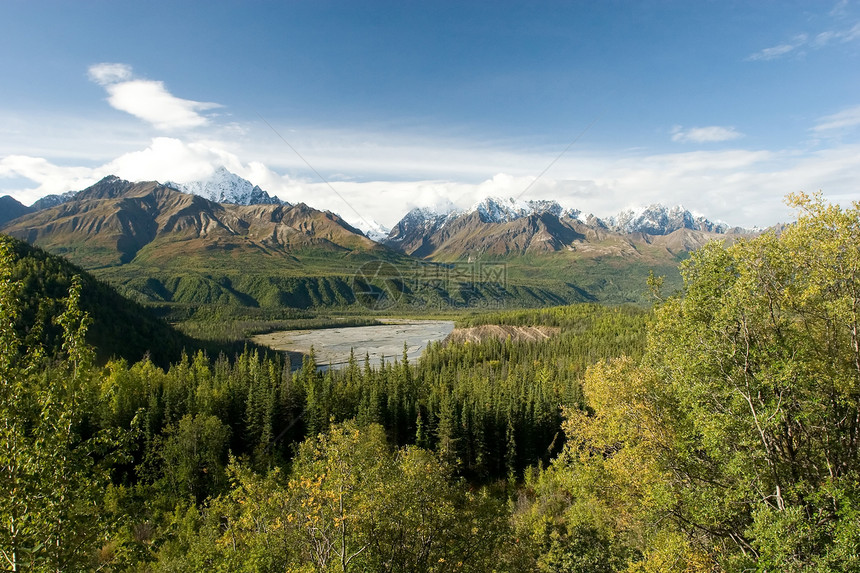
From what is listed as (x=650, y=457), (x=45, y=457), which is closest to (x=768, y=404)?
(x=650, y=457)

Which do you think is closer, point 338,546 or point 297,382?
point 338,546

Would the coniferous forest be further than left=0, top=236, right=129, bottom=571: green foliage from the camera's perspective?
Yes

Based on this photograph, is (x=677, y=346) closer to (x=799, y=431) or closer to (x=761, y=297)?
(x=761, y=297)

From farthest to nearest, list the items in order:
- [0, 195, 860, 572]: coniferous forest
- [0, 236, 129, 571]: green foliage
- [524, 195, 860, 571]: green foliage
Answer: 1. [524, 195, 860, 571]: green foliage
2. [0, 195, 860, 572]: coniferous forest
3. [0, 236, 129, 571]: green foliage

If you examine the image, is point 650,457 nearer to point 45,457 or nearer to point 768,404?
point 768,404

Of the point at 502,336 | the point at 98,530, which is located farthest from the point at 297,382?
the point at 502,336

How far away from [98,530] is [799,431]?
2250 cm

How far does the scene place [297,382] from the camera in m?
81.4

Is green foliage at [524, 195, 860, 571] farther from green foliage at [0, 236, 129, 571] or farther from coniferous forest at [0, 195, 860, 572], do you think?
green foliage at [0, 236, 129, 571]

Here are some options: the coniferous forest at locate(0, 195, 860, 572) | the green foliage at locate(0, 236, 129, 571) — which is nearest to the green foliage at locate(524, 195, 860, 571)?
the coniferous forest at locate(0, 195, 860, 572)

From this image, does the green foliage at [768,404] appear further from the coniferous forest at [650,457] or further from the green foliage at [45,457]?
the green foliage at [45,457]

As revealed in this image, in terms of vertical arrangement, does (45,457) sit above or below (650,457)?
above

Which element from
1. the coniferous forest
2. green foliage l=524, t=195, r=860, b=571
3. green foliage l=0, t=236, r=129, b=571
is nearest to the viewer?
green foliage l=0, t=236, r=129, b=571

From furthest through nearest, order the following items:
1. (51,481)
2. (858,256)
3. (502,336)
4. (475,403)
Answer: (502,336) < (475,403) < (858,256) < (51,481)
